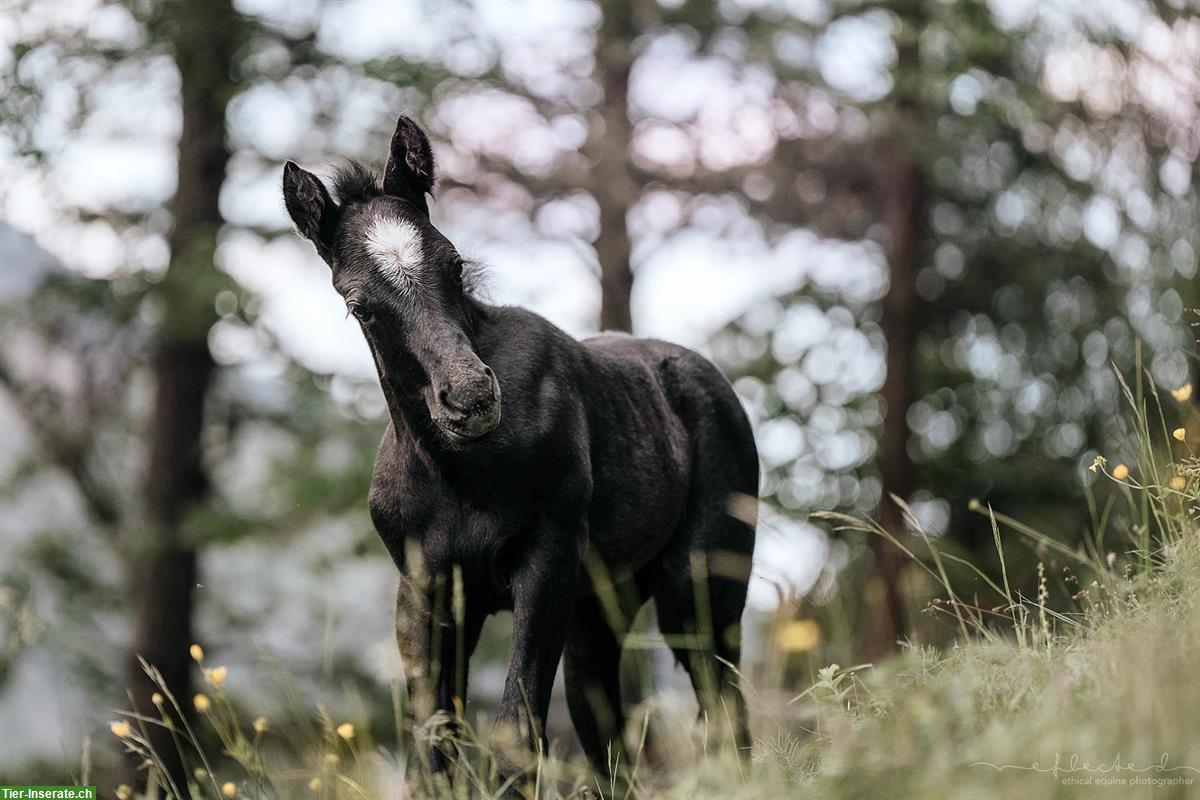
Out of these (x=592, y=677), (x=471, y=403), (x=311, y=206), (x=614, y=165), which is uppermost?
(x=614, y=165)

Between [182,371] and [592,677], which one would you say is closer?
[592,677]

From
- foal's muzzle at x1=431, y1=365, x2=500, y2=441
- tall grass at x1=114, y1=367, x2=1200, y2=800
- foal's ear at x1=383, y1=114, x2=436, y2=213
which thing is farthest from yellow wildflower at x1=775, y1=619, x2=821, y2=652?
foal's ear at x1=383, y1=114, x2=436, y2=213

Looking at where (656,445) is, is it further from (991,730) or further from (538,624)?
(991,730)

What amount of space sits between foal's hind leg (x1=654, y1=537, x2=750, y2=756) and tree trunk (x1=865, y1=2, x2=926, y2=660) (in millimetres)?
8334

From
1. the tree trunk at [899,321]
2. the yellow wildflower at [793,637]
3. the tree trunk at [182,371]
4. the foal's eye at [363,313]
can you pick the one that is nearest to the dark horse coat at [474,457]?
the foal's eye at [363,313]

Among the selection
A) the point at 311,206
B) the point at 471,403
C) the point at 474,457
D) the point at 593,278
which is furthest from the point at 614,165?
the point at 471,403

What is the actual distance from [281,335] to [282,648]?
219 inches

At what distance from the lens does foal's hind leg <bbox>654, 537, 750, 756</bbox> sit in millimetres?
5852

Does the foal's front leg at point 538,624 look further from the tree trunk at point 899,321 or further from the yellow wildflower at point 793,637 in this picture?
the tree trunk at point 899,321

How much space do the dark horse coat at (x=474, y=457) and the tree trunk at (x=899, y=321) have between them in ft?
30.8

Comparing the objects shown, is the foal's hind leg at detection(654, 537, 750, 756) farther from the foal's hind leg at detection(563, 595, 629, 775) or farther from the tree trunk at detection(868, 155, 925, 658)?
the tree trunk at detection(868, 155, 925, 658)

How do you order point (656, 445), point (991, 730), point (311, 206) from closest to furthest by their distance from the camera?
point (991, 730)
point (311, 206)
point (656, 445)

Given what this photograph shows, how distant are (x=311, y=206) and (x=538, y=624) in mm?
1808

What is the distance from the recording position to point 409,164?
5000 mm
